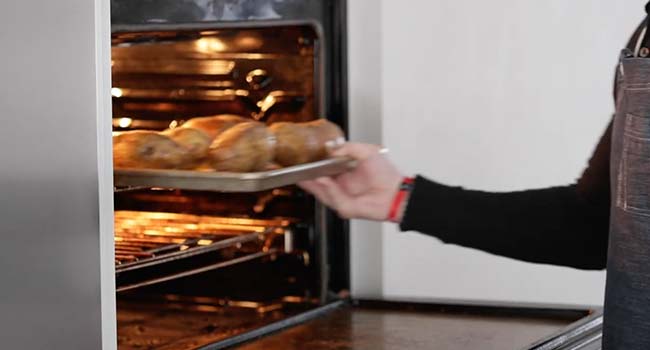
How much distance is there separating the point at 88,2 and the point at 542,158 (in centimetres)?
86

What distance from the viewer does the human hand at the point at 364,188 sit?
1540mm

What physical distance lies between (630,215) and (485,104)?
543mm

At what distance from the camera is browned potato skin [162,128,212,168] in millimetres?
1326

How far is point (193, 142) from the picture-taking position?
1342 millimetres

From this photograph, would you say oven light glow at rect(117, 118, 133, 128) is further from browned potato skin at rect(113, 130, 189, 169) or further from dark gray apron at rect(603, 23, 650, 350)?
dark gray apron at rect(603, 23, 650, 350)

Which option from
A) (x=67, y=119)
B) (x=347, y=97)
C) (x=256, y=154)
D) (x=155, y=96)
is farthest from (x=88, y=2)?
(x=347, y=97)

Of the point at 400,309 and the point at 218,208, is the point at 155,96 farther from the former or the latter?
the point at 400,309

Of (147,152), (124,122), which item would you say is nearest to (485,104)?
(124,122)

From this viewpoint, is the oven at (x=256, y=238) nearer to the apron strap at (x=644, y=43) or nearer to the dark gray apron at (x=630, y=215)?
the dark gray apron at (x=630, y=215)

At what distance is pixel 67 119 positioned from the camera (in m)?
1.09

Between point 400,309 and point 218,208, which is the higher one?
point 218,208

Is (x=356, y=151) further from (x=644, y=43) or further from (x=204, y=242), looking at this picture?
(x=644, y=43)

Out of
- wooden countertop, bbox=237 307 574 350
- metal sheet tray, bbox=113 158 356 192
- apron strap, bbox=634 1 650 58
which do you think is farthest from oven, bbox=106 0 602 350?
apron strap, bbox=634 1 650 58

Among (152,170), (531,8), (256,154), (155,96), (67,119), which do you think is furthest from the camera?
(531,8)
